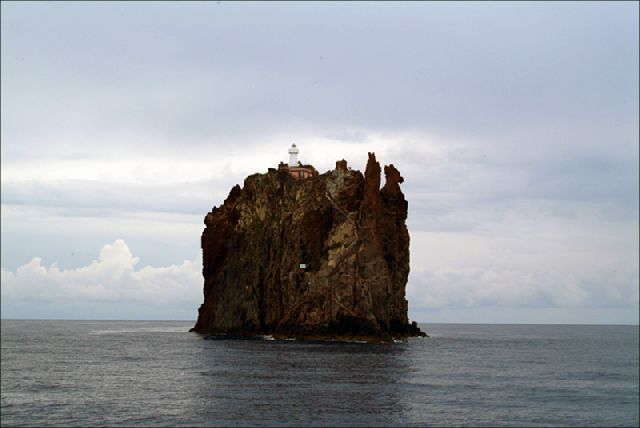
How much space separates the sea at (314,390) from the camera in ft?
128

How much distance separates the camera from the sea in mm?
39031

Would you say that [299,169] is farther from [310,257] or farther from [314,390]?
[314,390]

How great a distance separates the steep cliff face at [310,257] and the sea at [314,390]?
2089 cm

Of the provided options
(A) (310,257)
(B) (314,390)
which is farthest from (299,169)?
(B) (314,390)

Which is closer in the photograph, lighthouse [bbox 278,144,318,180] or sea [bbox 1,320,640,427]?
sea [bbox 1,320,640,427]

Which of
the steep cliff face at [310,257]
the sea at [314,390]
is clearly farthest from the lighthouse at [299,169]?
the sea at [314,390]

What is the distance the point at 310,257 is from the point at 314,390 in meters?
62.7

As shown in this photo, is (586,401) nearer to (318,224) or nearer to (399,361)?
(399,361)

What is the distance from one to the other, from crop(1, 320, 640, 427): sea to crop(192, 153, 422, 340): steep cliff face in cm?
2089

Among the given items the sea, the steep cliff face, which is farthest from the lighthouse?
the sea

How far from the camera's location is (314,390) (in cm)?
4947

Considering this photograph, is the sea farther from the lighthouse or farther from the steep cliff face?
the lighthouse

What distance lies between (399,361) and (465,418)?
32408 millimetres

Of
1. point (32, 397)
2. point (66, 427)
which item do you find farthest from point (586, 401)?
point (32, 397)
